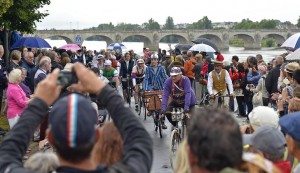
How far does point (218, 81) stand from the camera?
38.6 ft

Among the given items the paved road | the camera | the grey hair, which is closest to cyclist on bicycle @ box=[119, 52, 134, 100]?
the paved road

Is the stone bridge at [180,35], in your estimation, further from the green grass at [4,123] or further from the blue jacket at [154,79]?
the blue jacket at [154,79]

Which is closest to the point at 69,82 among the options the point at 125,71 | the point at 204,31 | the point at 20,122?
the point at 20,122

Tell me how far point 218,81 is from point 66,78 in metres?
9.46

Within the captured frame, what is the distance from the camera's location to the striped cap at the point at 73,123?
2.21 metres

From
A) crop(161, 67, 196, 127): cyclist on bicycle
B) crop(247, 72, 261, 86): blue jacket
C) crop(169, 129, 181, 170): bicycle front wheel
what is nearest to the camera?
crop(169, 129, 181, 170): bicycle front wheel

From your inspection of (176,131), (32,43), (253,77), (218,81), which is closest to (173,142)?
(176,131)

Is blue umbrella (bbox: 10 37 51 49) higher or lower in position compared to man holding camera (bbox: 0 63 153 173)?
lower

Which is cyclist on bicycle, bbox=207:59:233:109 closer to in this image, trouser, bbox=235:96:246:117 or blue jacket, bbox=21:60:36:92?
trouser, bbox=235:96:246:117

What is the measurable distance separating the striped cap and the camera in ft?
0.70

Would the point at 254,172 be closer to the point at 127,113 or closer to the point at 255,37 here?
the point at 127,113

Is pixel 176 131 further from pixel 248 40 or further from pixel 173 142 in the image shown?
pixel 248 40

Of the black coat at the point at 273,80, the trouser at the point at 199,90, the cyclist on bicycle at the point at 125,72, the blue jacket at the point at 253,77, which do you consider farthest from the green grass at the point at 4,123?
the blue jacket at the point at 253,77

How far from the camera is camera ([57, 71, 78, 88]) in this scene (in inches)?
98.0
